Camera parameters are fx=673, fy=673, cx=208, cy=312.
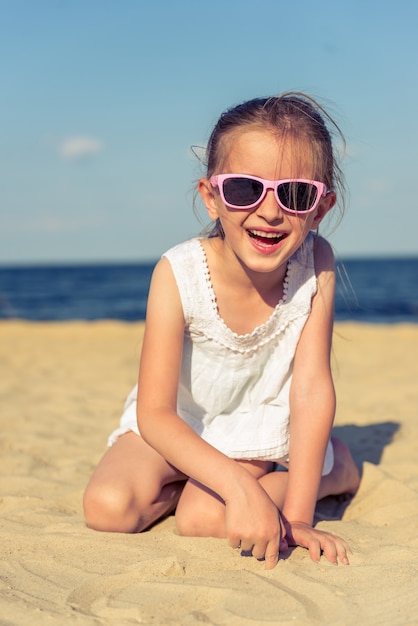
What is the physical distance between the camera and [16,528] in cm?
224

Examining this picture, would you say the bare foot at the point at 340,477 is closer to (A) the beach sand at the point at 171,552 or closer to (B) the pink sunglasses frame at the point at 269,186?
(A) the beach sand at the point at 171,552

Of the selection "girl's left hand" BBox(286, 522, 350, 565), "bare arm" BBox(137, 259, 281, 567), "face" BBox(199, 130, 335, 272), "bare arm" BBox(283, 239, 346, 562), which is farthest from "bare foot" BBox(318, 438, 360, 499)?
"face" BBox(199, 130, 335, 272)

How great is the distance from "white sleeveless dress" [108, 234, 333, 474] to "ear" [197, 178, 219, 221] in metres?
0.15

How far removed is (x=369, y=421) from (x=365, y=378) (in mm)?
1267

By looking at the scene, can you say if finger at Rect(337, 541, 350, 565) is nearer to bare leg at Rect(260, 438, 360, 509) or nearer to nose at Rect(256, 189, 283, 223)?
bare leg at Rect(260, 438, 360, 509)

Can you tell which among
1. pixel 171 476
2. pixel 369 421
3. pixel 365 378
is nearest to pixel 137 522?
pixel 171 476

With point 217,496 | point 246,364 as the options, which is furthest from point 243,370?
point 217,496

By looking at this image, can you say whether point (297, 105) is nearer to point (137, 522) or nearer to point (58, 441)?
point (137, 522)

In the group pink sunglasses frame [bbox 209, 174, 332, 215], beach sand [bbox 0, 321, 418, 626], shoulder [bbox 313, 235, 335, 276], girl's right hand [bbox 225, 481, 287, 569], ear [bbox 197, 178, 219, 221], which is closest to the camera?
beach sand [bbox 0, 321, 418, 626]

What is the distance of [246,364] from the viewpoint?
253 centimetres

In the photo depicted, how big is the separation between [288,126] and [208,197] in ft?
1.29

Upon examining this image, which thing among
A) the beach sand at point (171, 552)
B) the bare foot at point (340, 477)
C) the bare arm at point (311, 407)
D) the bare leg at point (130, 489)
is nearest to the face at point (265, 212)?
the bare arm at point (311, 407)

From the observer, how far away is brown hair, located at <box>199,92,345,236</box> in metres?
2.18

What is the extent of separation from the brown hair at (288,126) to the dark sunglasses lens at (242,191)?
0.42ft
